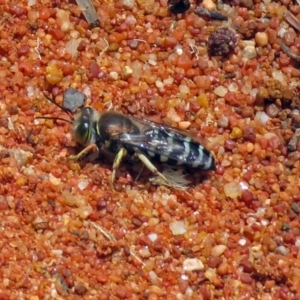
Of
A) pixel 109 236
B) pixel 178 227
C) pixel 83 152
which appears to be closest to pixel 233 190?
pixel 178 227

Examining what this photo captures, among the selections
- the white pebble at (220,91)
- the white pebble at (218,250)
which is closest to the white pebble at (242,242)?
the white pebble at (218,250)

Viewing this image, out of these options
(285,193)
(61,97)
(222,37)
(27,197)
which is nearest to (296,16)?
(222,37)

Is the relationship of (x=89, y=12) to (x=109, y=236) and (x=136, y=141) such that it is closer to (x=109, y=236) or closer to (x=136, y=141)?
(x=136, y=141)

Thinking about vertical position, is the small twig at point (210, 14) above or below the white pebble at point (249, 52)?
above

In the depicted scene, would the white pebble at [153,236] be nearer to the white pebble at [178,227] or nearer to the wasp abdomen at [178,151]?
the white pebble at [178,227]

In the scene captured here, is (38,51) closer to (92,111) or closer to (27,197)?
(92,111)

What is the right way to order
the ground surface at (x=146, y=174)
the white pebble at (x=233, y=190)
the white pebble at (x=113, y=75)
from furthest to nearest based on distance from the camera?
1. the white pebble at (x=113, y=75)
2. the white pebble at (x=233, y=190)
3. the ground surface at (x=146, y=174)

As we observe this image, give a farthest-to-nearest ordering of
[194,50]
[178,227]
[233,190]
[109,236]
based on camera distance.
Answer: [194,50] → [233,190] → [178,227] → [109,236]
